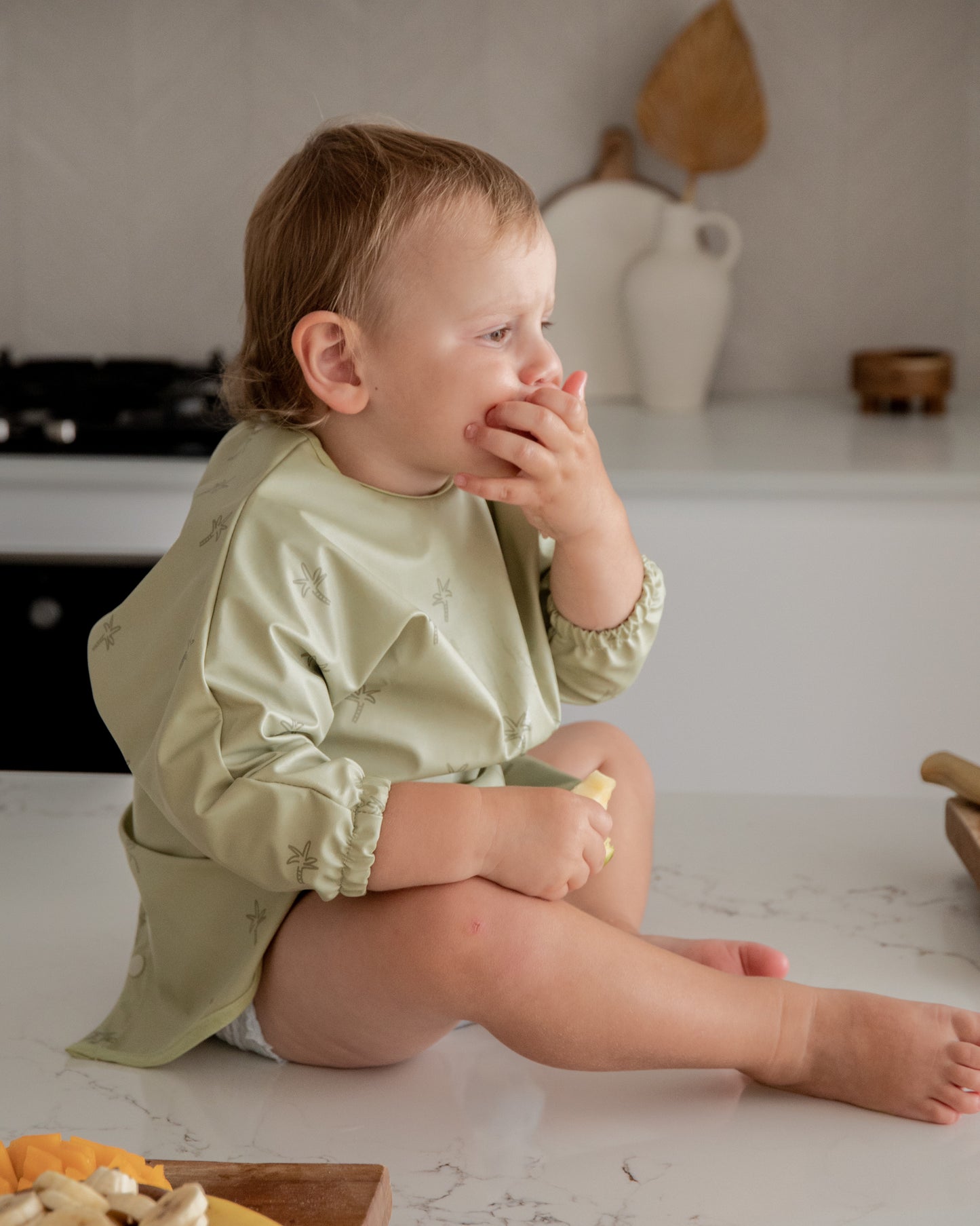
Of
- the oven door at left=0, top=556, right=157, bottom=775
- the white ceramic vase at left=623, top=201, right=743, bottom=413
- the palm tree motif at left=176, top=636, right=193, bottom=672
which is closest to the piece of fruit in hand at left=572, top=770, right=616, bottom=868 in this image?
the palm tree motif at left=176, top=636, right=193, bottom=672

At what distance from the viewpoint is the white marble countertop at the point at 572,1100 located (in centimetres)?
80

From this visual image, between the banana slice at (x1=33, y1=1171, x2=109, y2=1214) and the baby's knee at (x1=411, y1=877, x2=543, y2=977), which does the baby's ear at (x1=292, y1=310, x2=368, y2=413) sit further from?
the banana slice at (x1=33, y1=1171, x2=109, y2=1214)

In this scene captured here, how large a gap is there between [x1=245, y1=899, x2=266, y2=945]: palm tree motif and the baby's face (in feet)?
1.07

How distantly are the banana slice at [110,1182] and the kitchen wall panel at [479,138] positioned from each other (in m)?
1.95

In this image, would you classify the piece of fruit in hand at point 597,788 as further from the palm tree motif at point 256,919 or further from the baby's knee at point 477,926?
the palm tree motif at point 256,919

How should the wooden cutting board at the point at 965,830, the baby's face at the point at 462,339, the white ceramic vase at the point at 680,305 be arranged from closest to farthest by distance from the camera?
the baby's face at the point at 462,339
the wooden cutting board at the point at 965,830
the white ceramic vase at the point at 680,305

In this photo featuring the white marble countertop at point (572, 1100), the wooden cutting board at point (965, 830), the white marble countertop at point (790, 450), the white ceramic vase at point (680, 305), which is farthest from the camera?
the white ceramic vase at point (680, 305)

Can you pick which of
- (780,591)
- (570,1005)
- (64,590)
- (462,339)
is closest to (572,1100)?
(570,1005)

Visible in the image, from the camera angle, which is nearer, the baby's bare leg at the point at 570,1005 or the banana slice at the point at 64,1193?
the banana slice at the point at 64,1193

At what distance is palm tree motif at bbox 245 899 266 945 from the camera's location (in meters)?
0.94

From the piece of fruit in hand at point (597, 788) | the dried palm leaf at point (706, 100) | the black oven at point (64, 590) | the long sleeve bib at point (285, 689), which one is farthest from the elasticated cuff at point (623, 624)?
the dried palm leaf at point (706, 100)

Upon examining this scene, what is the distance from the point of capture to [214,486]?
99 cm

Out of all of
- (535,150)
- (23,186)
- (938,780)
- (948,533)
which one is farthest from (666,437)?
(23,186)

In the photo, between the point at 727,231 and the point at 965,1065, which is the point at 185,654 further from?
the point at 727,231
